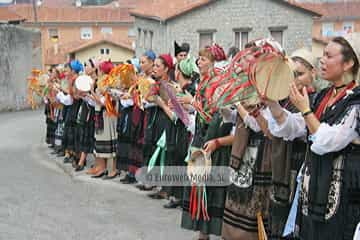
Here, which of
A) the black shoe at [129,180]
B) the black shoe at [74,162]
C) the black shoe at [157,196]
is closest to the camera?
the black shoe at [157,196]

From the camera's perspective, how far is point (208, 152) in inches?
203

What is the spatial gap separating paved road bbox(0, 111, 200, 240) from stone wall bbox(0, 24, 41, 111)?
38.0ft

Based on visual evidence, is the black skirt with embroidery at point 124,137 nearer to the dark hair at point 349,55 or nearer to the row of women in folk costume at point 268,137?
the row of women in folk costume at point 268,137

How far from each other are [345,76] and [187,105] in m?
2.65

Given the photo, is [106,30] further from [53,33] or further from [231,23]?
[231,23]

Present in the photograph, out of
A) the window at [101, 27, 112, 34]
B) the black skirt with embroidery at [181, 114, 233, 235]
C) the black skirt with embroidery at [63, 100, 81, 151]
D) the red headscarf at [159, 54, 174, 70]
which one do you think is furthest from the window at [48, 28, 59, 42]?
the black skirt with embroidery at [181, 114, 233, 235]

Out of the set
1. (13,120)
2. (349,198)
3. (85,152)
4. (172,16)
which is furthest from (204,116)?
(172,16)

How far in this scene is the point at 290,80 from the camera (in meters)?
3.82

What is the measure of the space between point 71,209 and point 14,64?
15.9 m

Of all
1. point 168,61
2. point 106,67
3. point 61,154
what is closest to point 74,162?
point 61,154

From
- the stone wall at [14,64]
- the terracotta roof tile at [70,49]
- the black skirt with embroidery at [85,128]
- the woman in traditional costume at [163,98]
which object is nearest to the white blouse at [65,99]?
the black skirt with embroidery at [85,128]

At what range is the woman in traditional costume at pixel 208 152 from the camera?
5195 millimetres

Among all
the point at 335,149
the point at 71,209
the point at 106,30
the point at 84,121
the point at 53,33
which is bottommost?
the point at 71,209

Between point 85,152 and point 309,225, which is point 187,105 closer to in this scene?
point 309,225
